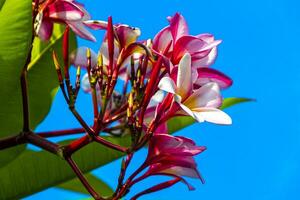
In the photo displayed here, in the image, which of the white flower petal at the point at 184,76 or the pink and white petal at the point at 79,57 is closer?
the white flower petal at the point at 184,76

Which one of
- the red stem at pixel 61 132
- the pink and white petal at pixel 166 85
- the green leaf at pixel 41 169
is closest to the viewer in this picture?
the pink and white petal at pixel 166 85

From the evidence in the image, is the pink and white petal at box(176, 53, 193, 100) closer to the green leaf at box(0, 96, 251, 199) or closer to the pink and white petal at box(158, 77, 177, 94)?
the pink and white petal at box(158, 77, 177, 94)

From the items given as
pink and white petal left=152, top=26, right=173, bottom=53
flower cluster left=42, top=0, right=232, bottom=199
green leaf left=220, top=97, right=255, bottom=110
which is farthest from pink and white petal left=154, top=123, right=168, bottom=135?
green leaf left=220, top=97, right=255, bottom=110

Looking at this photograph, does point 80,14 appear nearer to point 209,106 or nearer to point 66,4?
point 66,4

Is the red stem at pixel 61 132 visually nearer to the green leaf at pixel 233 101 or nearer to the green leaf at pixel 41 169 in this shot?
the green leaf at pixel 41 169

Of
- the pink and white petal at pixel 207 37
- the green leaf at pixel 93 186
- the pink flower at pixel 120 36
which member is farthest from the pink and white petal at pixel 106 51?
the green leaf at pixel 93 186

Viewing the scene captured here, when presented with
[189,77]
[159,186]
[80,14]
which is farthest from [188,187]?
[80,14]
